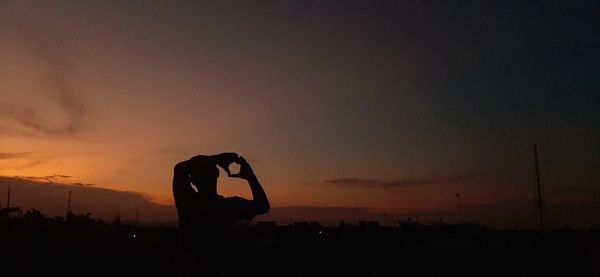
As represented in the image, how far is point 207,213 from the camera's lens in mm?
3451

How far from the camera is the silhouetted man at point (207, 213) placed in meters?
3.44

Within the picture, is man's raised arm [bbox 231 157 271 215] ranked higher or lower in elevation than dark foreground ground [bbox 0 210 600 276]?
higher

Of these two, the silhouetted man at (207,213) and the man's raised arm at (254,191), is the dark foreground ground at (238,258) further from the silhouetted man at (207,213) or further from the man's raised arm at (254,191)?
the man's raised arm at (254,191)

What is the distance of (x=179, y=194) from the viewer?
3.49m

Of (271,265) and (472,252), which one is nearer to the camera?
(271,265)

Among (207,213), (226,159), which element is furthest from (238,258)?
(226,159)

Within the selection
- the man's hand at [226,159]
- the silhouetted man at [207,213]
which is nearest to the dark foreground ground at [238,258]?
the silhouetted man at [207,213]

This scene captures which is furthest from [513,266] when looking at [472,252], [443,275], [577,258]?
[472,252]

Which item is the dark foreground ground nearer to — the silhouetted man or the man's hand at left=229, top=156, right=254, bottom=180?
the silhouetted man

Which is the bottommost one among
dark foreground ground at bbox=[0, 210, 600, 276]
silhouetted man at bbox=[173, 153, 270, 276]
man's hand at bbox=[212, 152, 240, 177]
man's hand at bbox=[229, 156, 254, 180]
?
dark foreground ground at bbox=[0, 210, 600, 276]

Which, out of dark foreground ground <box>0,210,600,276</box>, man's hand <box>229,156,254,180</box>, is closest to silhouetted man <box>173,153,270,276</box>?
man's hand <box>229,156,254,180</box>

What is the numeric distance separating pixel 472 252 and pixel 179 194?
27694mm

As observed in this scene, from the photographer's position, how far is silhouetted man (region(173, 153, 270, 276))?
Answer: 3.44 meters

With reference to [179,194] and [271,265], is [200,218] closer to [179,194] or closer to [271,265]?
[179,194]
